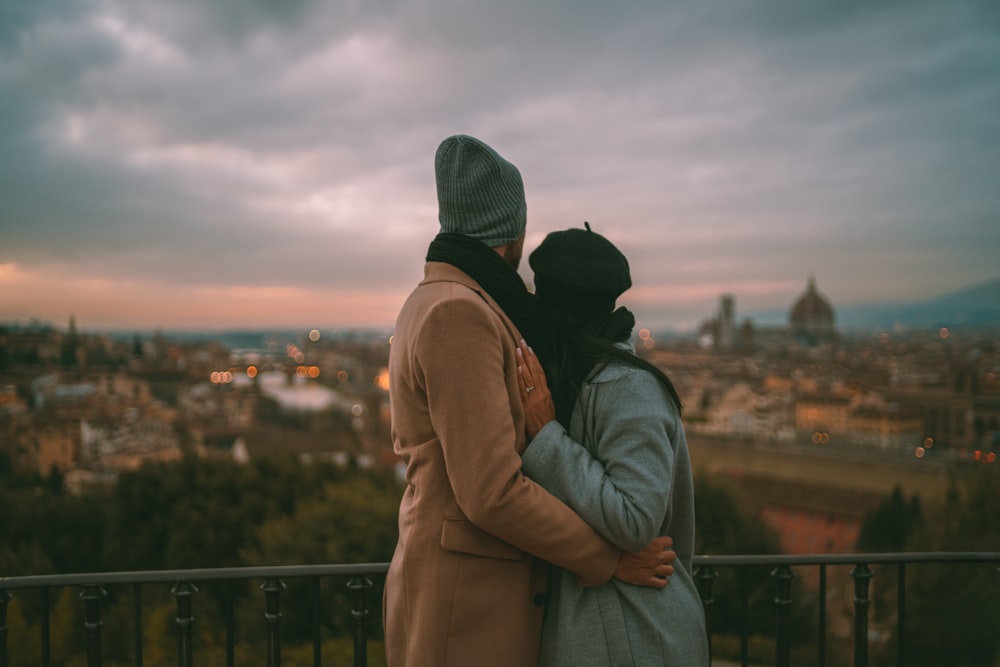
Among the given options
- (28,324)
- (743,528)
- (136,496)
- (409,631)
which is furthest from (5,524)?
(409,631)

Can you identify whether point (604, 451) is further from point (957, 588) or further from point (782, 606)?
point (957, 588)

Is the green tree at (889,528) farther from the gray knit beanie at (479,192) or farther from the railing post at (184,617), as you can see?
the gray knit beanie at (479,192)

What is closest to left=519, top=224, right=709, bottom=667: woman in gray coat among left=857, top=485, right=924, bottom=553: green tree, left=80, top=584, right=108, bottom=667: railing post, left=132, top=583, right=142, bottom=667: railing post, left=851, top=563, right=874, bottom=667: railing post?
left=851, top=563, right=874, bottom=667: railing post

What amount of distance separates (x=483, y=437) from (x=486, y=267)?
0.34 meters

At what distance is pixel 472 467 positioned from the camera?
1133 millimetres

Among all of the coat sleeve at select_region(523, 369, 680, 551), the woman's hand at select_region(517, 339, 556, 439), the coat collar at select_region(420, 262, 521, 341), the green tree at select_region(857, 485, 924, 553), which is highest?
the coat collar at select_region(420, 262, 521, 341)

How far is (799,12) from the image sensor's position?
12.4m

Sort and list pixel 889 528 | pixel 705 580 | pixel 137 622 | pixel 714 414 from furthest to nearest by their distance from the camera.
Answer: pixel 714 414 < pixel 889 528 < pixel 705 580 < pixel 137 622

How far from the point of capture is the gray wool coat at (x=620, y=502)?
1.17 meters

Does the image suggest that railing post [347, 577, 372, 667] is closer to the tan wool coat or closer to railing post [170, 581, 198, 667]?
railing post [170, 581, 198, 667]

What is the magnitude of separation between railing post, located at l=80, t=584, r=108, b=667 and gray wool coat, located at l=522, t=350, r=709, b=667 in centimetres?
139

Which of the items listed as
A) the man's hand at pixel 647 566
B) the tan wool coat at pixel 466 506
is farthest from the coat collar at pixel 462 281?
the man's hand at pixel 647 566

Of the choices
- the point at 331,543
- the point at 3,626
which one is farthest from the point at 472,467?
the point at 331,543

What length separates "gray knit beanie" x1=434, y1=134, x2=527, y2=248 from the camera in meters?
Result: 1.31
